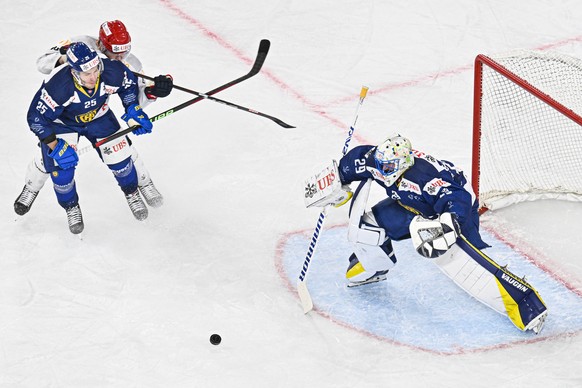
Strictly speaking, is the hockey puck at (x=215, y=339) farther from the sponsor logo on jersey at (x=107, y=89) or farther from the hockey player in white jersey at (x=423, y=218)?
the sponsor logo on jersey at (x=107, y=89)

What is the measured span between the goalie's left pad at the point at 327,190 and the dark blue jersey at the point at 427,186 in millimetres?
44

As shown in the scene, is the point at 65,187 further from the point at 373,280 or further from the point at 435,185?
the point at 435,185

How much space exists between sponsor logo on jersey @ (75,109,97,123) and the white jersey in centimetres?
27

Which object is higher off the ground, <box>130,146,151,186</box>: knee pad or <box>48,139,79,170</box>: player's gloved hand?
<box>48,139,79,170</box>: player's gloved hand

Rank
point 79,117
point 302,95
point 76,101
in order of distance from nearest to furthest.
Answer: point 76,101, point 79,117, point 302,95

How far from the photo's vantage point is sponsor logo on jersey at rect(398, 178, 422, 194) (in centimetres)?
436

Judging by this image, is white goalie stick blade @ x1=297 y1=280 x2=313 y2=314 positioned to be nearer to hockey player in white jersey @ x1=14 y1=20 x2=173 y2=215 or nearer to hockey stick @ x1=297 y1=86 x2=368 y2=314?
hockey stick @ x1=297 y1=86 x2=368 y2=314

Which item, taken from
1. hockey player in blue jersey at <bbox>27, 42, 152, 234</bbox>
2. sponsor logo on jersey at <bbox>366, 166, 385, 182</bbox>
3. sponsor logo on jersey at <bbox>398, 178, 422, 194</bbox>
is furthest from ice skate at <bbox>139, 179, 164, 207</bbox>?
sponsor logo on jersey at <bbox>398, 178, 422, 194</bbox>

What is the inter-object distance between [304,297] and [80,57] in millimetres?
1500

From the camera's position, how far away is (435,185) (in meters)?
4.31

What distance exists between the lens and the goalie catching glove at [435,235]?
4133mm

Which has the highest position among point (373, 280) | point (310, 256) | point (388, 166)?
point (388, 166)

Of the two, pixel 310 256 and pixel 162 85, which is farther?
pixel 162 85

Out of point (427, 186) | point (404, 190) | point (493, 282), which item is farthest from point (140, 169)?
point (493, 282)
